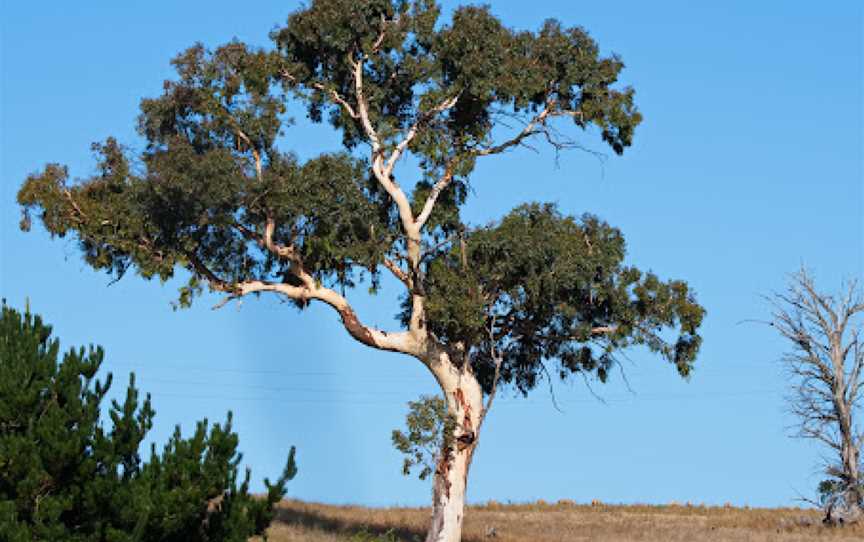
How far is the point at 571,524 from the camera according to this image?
50312 millimetres

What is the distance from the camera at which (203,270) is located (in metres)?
42.8

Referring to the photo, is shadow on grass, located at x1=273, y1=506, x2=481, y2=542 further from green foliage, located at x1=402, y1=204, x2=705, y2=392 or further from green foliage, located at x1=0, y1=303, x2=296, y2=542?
green foliage, located at x1=0, y1=303, x2=296, y2=542

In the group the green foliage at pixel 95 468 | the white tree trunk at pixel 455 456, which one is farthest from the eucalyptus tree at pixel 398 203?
the green foliage at pixel 95 468

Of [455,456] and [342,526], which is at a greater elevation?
[455,456]

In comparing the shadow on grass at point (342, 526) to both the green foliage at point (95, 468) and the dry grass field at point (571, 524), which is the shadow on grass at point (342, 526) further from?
the green foliage at point (95, 468)

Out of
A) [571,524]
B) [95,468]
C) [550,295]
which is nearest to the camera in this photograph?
[95,468]

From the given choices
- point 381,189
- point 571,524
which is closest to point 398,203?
point 381,189

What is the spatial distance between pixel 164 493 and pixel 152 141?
18.2m

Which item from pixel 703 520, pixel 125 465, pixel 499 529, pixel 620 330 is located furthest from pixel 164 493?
pixel 703 520

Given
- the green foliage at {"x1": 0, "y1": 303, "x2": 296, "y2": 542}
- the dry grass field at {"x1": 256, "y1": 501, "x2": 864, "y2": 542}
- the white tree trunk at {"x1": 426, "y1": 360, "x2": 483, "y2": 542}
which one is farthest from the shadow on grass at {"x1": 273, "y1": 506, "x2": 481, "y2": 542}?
the green foliage at {"x1": 0, "y1": 303, "x2": 296, "y2": 542}

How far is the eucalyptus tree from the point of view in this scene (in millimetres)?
41281

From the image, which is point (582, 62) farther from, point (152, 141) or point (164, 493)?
point (164, 493)

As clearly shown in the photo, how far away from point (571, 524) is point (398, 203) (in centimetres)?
1450

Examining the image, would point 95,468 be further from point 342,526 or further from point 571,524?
point 571,524
